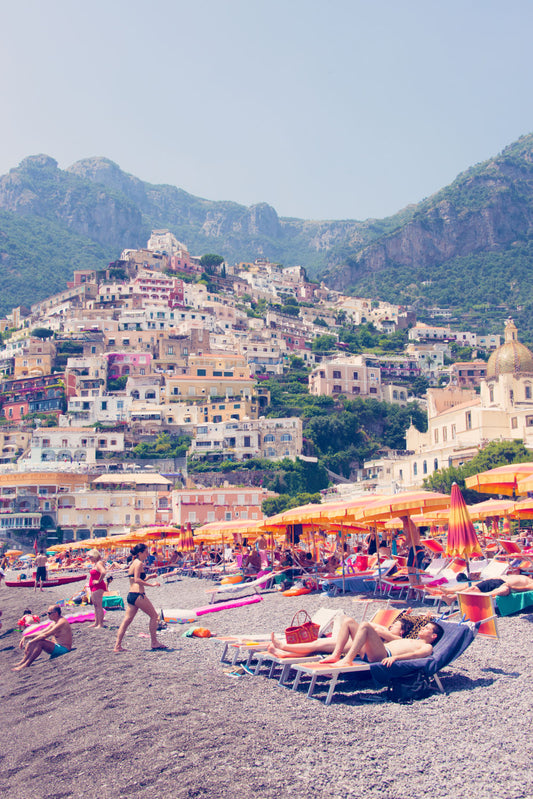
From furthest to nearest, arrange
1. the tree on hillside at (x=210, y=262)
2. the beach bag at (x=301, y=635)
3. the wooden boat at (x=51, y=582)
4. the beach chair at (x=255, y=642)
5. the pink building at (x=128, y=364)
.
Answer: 1. the tree on hillside at (x=210, y=262)
2. the pink building at (x=128, y=364)
3. the wooden boat at (x=51, y=582)
4. the beach chair at (x=255, y=642)
5. the beach bag at (x=301, y=635)

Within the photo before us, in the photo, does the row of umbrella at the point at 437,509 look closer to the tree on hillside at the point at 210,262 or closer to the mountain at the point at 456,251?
the tree on hillside at the point at 210,262

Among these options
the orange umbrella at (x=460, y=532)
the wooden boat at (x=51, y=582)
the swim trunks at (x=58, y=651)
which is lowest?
the wooden boat at (x=51, y=582)

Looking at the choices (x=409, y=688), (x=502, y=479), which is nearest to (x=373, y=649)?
(x=409, y=688)

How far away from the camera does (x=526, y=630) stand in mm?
8805

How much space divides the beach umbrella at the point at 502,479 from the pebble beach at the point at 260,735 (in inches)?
161

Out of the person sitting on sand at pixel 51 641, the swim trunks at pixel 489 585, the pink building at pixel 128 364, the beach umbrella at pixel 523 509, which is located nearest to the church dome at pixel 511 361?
the beach umbrella at pixel 523 509

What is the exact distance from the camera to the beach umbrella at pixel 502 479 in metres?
13.1

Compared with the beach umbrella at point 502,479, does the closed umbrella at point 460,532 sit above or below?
below

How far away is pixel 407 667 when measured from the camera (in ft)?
21.5

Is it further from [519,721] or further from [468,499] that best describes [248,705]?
[468,499]

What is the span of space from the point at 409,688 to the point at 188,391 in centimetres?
6876

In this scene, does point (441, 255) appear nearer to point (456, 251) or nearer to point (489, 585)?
point (456, 251)

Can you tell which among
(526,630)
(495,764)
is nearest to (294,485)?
(526,630)

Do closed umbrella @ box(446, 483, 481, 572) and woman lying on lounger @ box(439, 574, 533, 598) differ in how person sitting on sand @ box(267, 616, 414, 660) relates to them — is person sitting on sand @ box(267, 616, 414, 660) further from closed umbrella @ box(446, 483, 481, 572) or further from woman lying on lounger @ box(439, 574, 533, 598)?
closed umbrella @ box(446, 483, 481, 572)
